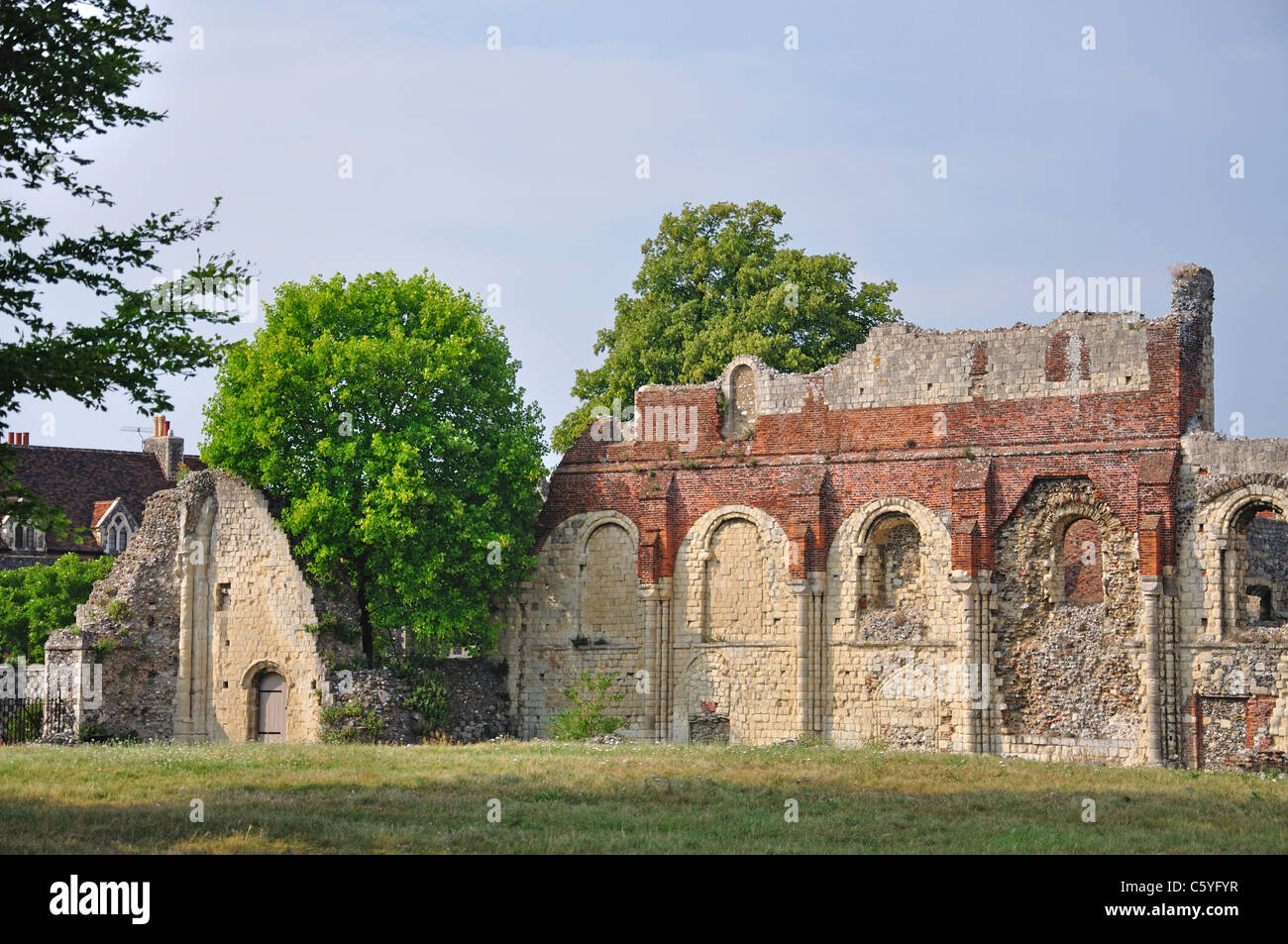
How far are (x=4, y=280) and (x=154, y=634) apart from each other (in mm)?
19879

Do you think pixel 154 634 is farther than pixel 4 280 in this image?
Yes

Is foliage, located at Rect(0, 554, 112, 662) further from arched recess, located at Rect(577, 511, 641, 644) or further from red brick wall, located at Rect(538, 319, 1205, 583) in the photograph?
arched recess, located at Rect(577, 511, 641, 644)

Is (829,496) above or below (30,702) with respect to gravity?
above

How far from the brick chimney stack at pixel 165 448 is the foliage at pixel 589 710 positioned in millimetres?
34147

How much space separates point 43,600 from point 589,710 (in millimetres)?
21742

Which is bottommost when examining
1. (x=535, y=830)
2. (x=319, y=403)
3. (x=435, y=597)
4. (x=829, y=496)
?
(x=535, y=830)

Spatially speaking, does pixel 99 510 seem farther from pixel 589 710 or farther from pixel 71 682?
pixel 589 710

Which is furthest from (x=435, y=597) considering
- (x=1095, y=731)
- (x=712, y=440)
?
(x=1095, y=731)

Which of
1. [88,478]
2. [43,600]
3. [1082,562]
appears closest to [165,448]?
[88,478]

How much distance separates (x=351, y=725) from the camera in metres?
34.8

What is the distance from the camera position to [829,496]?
3584 cm

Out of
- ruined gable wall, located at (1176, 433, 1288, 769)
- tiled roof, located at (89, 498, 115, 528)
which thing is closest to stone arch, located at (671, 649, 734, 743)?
ruined gable wall, located at (1176, 433, 1288, 769)

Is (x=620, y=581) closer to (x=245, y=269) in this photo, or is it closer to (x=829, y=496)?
(x=829, y=496)

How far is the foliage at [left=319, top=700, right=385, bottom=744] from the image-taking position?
34781mm
